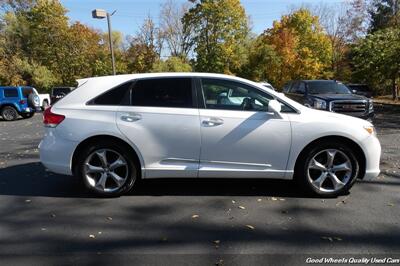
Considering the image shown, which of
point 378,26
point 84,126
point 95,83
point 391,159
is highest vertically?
point 378,26

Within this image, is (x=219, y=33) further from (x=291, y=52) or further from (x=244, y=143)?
(x=244, y=143)

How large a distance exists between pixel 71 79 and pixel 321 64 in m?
26.9

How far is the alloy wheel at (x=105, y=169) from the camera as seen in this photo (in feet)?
18.0

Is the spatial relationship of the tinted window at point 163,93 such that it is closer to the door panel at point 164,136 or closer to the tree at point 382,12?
the door panel at point 164,136

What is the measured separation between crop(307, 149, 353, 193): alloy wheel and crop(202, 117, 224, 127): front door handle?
1276 mm

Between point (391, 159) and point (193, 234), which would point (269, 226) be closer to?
point (193, 234)

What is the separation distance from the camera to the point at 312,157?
539cm

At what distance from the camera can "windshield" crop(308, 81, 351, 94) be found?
1359 cm

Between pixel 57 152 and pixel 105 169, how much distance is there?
0.67m

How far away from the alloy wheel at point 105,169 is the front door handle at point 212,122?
3.85ft

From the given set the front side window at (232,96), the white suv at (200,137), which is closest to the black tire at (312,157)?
the white suv at (200,137)

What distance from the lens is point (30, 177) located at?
6809 mm

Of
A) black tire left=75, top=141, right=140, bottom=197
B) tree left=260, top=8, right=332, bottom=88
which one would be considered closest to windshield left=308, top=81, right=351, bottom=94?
black tire left=75, top=141, right=140, bottom=197

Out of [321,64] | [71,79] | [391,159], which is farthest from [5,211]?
[71,79]
